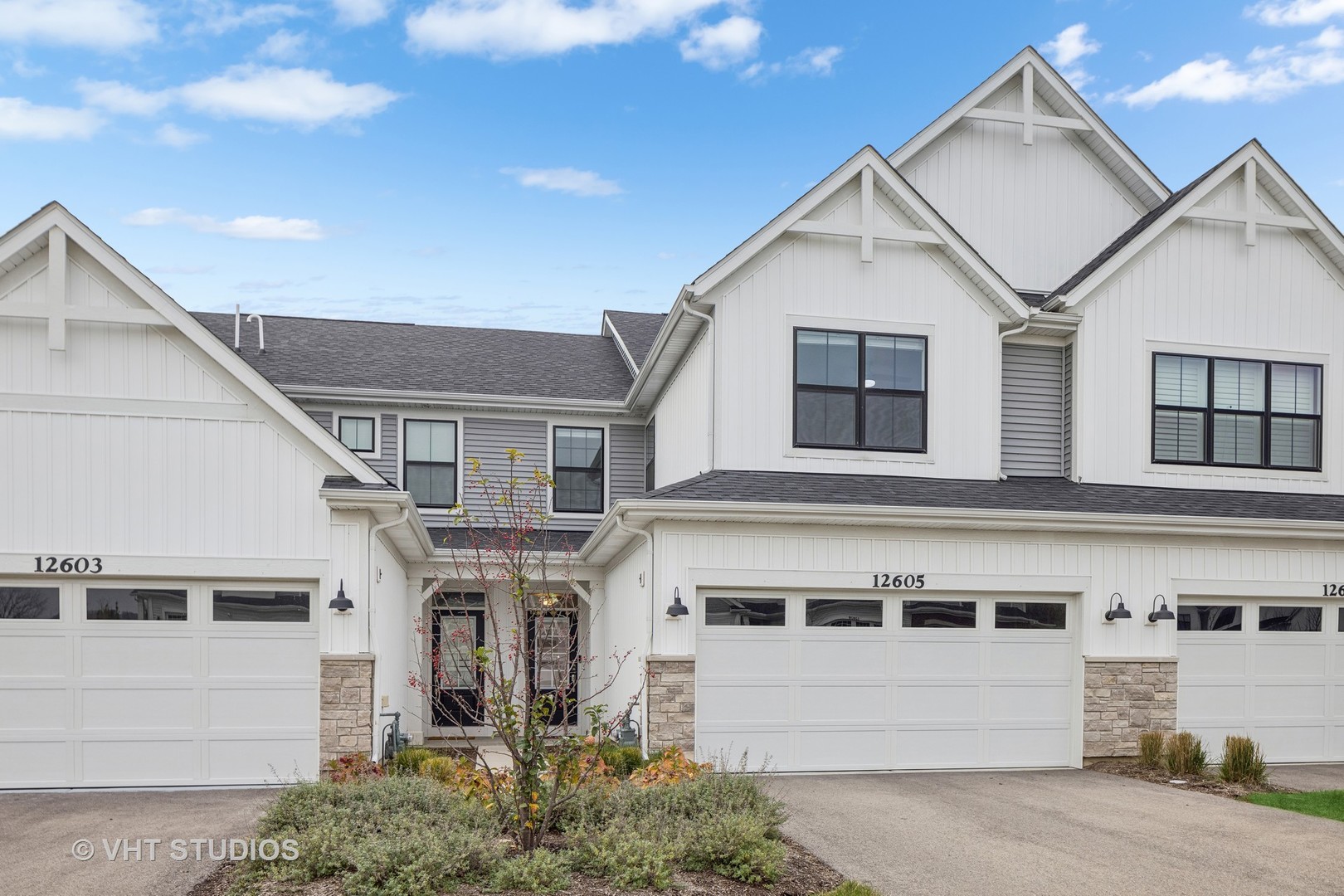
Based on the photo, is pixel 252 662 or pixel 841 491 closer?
pixel 252 662

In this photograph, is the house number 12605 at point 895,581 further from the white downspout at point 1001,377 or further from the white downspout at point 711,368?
the white downspout at point 711,368

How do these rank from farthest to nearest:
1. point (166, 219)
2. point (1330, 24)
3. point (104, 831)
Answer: point (166, 219) → point (1330, 24) → point (104, 831)

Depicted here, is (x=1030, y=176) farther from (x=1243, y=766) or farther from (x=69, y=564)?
(x=69, y=564)

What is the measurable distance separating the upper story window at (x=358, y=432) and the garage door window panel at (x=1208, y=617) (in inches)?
506

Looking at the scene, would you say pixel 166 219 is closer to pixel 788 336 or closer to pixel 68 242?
pixel 68 242

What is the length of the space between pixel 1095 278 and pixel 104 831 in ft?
43.5

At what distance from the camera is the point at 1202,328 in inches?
564

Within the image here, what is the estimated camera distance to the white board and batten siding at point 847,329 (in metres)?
12.8

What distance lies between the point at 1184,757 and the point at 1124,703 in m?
0.97

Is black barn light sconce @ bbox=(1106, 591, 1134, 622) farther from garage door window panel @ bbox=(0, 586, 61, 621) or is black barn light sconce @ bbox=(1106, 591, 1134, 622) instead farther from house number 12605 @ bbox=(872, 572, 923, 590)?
garage door window panel @ bbox=(0, 586, 61, 621)

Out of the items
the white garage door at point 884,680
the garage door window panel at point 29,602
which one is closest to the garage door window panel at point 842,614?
the white garage door at point 884,680

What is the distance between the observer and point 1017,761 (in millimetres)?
12445

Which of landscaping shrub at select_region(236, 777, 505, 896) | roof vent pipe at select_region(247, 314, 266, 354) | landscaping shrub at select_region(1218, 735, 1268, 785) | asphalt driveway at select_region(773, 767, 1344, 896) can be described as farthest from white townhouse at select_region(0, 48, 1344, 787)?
landscaping shrub at select_region(236, 777, 505, 896)

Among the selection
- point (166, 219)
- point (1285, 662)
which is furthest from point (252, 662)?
point (166, 219)
